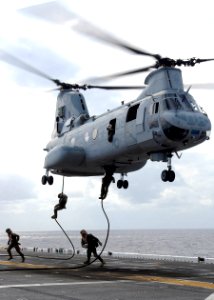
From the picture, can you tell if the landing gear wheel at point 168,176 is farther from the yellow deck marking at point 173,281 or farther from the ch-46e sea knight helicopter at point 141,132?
the yellow deck marking at point 173,281

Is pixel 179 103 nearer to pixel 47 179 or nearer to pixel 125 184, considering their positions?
pixel 125 184

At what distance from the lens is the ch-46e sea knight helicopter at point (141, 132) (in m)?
21.5

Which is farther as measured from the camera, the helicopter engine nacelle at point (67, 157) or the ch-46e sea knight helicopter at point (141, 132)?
the helicopter engine nacelle at point (67, 157)

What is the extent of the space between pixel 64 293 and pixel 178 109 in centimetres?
1051

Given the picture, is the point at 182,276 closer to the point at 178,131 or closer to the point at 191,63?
the point at 178,131

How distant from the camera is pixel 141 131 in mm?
22859

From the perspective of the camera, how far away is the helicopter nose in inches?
826

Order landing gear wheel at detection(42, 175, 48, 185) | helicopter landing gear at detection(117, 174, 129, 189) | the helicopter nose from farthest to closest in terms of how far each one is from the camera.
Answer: landing gear wheel at detection(42, 175, 48, 185) < helicopter landing gear at detection(117, 174, 129, 189) < the helicopter nose

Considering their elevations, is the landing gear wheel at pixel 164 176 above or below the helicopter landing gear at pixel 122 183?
below

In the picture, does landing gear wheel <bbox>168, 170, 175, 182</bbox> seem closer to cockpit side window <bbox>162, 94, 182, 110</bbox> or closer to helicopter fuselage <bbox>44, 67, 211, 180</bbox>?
helicopter fuselage <bbox>44, 67, 211, 180</bbox>

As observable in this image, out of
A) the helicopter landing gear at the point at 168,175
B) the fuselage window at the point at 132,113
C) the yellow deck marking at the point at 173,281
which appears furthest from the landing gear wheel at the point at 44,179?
the yellow deck marking at the point at 173,281

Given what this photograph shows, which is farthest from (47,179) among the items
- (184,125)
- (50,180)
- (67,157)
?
(184,125)

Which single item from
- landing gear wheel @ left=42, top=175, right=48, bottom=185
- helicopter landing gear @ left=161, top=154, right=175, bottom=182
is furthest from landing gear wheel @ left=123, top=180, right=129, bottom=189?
helicopter landing gear @ left=161, top=154, right=175, bottom=182

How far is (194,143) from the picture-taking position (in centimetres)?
2234
